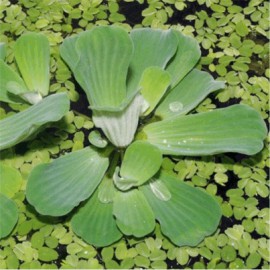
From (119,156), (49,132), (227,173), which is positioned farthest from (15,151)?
(227,173)

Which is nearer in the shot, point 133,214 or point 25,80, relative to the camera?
point 133,214

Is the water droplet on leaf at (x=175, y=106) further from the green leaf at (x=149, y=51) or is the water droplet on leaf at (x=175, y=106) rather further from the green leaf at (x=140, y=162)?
the green leaf at (x=140, y=162)

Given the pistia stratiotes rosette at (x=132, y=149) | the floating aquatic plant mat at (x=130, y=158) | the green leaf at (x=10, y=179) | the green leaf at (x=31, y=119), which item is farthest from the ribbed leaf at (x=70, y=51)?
the green leaf at (x=10, y=179)

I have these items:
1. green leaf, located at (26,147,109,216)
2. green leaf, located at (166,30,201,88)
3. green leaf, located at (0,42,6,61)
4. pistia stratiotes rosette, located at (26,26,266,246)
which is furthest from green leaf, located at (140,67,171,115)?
green leaf, located at (0,42,6,61)

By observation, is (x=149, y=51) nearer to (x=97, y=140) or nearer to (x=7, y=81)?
(x=97, y=140)

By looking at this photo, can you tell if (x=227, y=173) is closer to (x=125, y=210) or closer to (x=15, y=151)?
(x=125, y=210)

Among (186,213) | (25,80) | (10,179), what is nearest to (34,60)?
(25,80)
